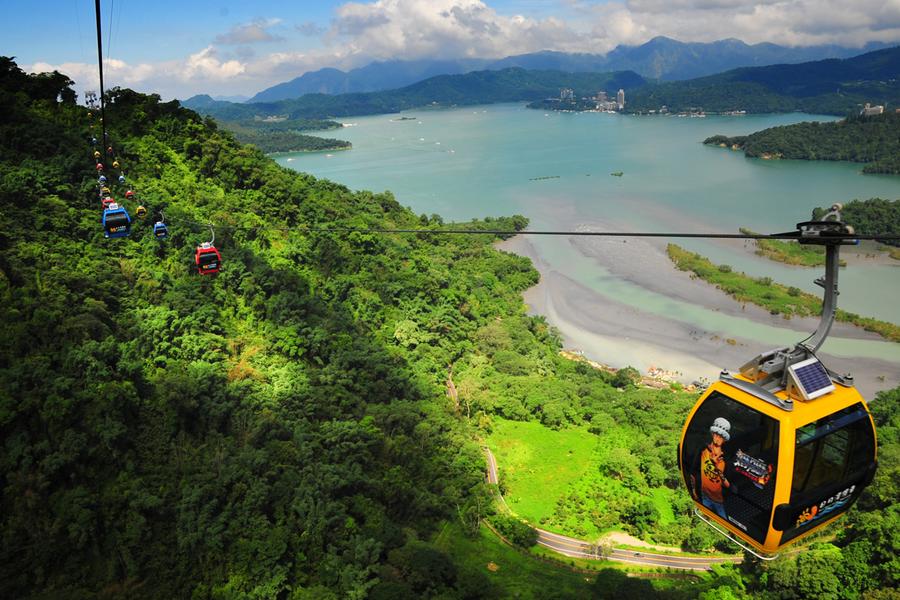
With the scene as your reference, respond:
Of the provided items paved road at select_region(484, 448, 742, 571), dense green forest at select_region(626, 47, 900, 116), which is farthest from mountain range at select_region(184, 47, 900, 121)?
paved road at select_region(484, 448, 742, 571)

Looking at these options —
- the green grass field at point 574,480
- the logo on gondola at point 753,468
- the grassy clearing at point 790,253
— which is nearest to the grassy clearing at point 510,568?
the green grass field at point 574,480

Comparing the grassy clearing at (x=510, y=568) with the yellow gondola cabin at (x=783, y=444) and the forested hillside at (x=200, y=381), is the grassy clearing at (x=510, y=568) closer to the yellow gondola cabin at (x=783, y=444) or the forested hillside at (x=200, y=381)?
the forested hillside at (x=200, y=381)

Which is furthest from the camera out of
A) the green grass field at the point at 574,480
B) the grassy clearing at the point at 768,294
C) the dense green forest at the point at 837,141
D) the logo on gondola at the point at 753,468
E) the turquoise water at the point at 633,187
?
the dense green forest at the point at 837,141

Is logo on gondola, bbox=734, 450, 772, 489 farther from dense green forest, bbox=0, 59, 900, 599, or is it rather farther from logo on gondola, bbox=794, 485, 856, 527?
dense green forest, bbox=0, 59, 900, 599

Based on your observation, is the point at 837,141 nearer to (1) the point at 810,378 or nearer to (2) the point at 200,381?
(2) the point at 200,381

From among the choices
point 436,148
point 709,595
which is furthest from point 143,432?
point 436,148

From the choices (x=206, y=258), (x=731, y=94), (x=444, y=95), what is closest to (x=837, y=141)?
(x=731, y=94)
